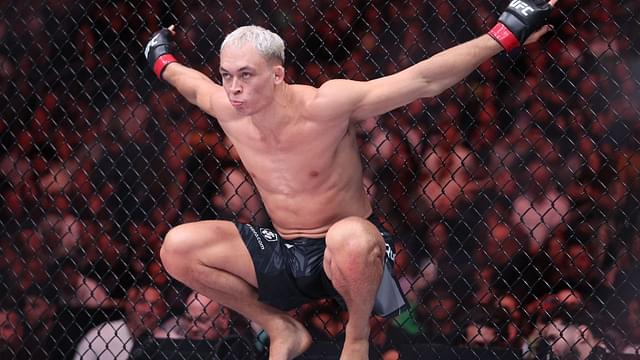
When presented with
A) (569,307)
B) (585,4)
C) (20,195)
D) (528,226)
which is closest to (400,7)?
(585,4)

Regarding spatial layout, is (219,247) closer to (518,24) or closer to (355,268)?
(355,268)

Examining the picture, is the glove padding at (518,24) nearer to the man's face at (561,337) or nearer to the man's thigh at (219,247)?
the man's thigh at (219,247)

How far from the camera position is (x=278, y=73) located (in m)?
2.47

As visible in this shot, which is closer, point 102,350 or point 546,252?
point 546,252

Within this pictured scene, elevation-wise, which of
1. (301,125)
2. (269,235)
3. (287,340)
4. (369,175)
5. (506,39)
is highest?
(506,39)

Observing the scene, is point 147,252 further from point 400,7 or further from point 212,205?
point 400,7

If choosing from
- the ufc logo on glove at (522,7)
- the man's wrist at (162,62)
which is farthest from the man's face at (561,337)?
the man's wrist at (162,62)

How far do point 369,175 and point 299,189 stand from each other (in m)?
0.57


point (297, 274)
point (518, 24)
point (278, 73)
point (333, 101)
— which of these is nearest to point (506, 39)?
point (518, 24)

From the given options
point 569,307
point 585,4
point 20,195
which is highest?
point 585,4

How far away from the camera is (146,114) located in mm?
3312

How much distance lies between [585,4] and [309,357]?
1212 millimetres

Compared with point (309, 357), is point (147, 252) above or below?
above

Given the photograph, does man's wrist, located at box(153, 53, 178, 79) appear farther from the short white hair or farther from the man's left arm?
the man's left arm
